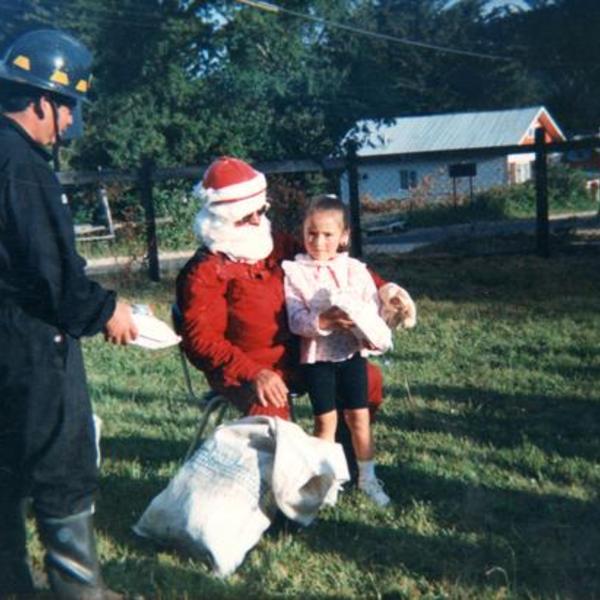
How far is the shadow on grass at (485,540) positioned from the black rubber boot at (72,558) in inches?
36.6

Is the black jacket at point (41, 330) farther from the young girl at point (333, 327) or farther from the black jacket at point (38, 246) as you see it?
the young girl at point (333, 327)

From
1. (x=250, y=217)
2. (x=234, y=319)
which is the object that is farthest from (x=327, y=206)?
(x=234, y=319)

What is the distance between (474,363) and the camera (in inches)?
294

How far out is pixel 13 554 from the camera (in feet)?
11.9

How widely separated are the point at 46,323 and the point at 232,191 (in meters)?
1.21

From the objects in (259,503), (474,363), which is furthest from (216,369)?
(474,363)

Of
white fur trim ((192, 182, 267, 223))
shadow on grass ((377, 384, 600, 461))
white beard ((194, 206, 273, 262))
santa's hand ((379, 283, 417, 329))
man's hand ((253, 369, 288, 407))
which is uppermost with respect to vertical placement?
white fur trim ((192, 182, 267, 223))

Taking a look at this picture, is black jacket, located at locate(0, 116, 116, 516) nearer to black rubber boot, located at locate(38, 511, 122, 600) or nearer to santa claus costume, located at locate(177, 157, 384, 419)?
black rubber boot, located at locate(38, 511, 122, 600)

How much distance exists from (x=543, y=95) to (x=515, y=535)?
48.6 m

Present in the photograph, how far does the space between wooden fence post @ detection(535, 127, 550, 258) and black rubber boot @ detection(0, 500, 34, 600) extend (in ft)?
33.6

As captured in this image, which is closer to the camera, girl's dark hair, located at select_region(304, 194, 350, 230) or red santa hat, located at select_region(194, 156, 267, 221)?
red santa hat, located at select_region(194, 156, 267, 221)

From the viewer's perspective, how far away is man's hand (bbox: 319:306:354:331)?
4285mm

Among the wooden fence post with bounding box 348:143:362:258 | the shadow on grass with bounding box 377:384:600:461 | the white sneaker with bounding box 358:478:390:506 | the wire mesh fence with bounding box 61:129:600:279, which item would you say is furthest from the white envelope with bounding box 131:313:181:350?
the wooden fence post with bounding box 348:143:362:258

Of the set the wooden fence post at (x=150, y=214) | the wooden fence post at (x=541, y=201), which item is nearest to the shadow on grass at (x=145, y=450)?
the wooden fence post at (x=150, y=214)
